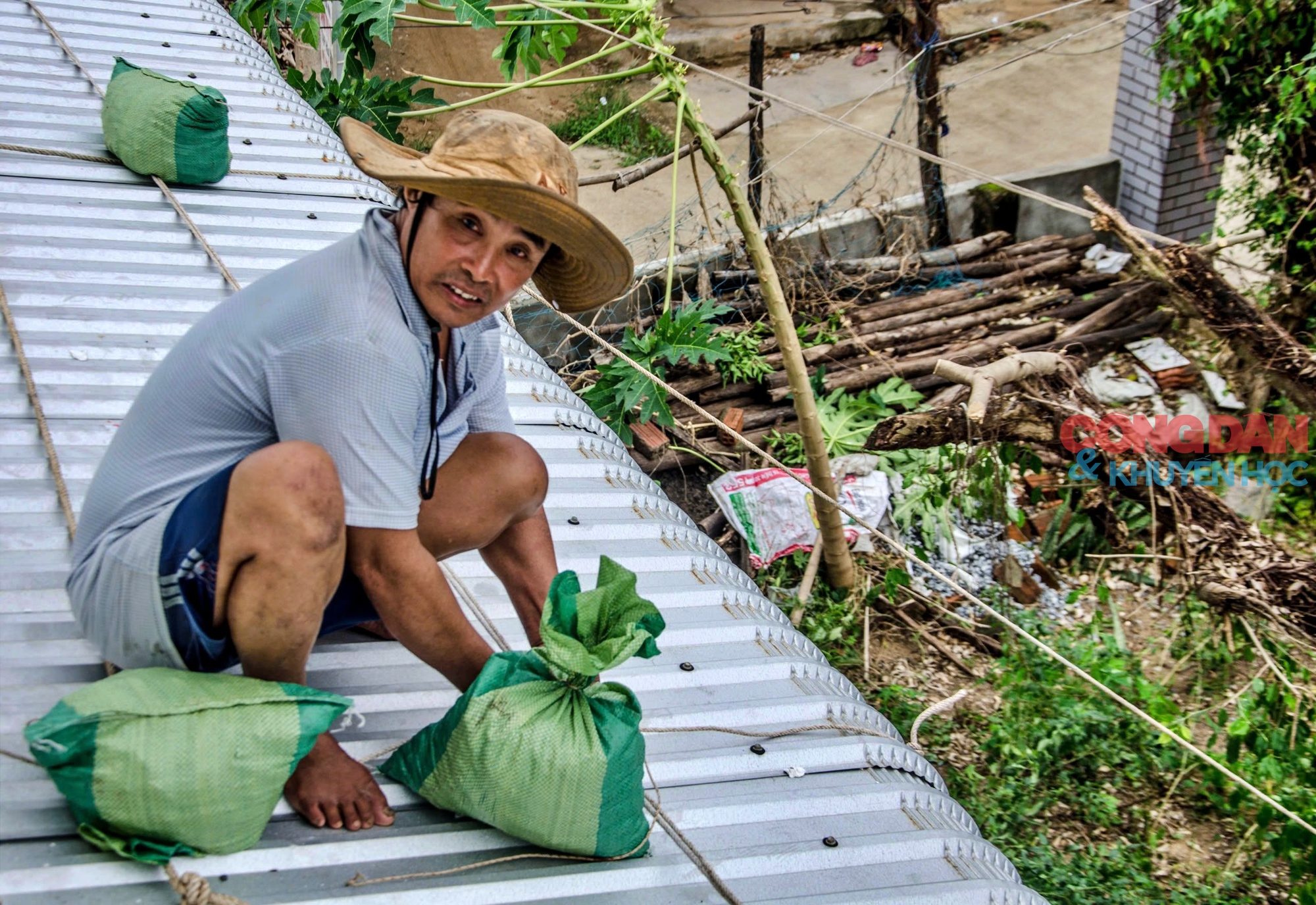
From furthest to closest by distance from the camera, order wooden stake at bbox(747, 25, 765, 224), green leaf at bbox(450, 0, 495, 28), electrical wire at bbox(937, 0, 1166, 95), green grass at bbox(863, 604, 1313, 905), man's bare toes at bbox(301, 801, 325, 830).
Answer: wooden stake at bbox(747, 25, 765, 224) → electrical wire at bbox(937, 0, 1166, 95) → green leaf at bbox(450, 0, 495, 28) → green grass at bbox(863, 604, 1313, 905) → man's bare toes at bbox(301, 801, 325, 830)

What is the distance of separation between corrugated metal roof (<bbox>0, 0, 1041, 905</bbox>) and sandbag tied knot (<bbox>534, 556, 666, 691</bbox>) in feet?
1.14

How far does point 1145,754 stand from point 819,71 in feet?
22.7

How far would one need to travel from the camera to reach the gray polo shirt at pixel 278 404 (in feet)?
5.72

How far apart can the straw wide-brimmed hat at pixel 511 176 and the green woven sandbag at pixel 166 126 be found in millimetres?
1789

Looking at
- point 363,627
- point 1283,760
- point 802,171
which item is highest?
point 363,627

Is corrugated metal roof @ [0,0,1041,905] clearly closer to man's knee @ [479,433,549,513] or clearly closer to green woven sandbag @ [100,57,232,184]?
green woven sandbag @ [100,57,232,184]

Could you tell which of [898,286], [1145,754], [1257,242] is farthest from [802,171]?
[1145,754]

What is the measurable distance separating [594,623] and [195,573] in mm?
598

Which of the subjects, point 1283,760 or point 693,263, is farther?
point 693,263

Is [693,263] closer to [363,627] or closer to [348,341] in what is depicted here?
[363,627]

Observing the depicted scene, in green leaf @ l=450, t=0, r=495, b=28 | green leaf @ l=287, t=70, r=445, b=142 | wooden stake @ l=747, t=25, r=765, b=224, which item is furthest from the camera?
wooden stake @ l=747, t=25, r=765, b=224

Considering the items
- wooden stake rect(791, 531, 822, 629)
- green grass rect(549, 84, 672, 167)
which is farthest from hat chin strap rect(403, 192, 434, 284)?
green grass rect(549, 84, 672, 167)

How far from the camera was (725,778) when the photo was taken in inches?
83.3

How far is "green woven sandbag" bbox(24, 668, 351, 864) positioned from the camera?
63.9 inches
